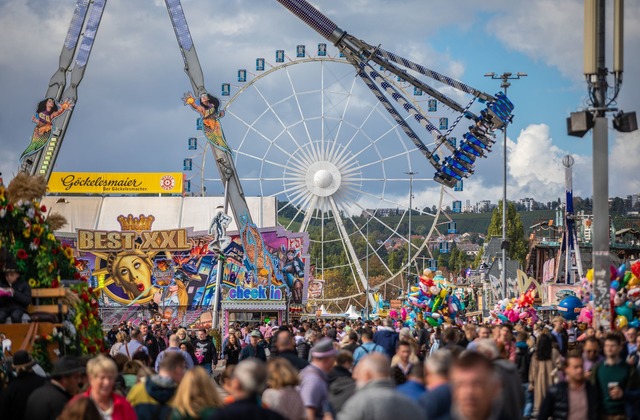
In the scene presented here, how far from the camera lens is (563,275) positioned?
72.2m

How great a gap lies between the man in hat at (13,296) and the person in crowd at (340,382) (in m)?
5.61

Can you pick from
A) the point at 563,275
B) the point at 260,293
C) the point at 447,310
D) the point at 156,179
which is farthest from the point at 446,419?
the point at 156,179

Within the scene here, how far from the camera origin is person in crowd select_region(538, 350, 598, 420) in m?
11.9

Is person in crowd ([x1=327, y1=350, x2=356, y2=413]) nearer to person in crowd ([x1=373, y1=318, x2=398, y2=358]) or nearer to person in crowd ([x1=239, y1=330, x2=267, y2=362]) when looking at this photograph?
person in crowd ([x1=373, y1=318, x2=398, y2=358])

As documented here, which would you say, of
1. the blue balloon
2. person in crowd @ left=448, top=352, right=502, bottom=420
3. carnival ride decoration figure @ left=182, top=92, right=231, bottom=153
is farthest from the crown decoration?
person in crowd @ left=448, top=352, right=502, bottom=420

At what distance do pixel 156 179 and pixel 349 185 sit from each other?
33.0m

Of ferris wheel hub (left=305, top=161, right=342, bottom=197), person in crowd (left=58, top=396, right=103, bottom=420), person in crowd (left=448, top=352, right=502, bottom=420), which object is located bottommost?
person in crowd (left=58, top=396, right=103, bottom=420)

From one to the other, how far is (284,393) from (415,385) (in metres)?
1.07

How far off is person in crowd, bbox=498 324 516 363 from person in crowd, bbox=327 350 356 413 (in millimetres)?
4973

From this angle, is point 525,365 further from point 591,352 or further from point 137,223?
point 137,223

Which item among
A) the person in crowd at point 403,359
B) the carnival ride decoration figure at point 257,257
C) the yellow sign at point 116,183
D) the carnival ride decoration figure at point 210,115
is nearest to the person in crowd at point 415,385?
the person in crowd at point 403,359

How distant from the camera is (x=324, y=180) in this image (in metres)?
79.9

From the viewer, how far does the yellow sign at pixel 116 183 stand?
108 meters

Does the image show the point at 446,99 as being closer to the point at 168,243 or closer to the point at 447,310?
the point at 447,310
